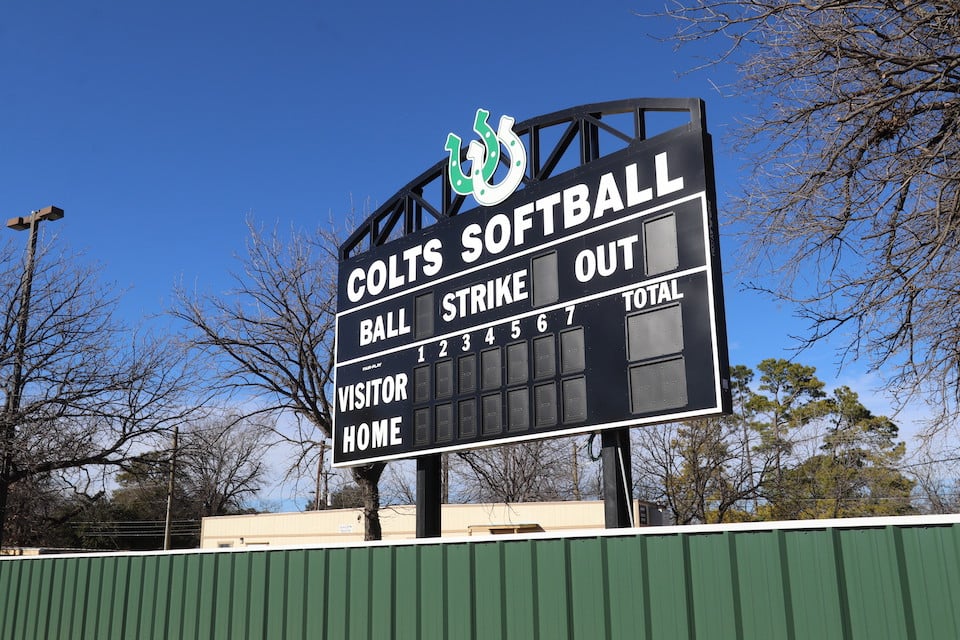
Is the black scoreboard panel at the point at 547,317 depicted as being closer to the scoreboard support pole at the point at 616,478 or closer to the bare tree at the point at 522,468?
the scoreboard support pole at the point at 616,478

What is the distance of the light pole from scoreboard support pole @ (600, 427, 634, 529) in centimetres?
1293

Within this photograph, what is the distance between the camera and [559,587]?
689cm

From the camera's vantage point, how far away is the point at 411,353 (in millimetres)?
11281

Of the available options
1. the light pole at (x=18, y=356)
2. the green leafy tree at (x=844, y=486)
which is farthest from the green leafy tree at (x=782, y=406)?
the light pole at (x=18, y=356)

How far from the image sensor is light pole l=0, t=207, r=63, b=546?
55.6ft

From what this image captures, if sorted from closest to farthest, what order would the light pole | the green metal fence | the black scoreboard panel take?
the green metal fence → the black scoreboard panel → the light pole

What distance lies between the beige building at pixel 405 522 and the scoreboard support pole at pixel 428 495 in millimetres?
14558

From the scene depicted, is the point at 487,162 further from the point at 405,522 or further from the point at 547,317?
the point at 405,522

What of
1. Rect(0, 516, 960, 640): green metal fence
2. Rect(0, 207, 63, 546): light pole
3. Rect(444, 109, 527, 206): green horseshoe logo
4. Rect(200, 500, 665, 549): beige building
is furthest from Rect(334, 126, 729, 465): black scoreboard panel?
Rect(200, 500, 665, 549): beige building

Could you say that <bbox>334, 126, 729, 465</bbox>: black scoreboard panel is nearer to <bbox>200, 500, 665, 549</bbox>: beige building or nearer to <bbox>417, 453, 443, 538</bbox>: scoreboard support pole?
<bbox>417, 453, 443, 538</bbox>: scoreboard support pole

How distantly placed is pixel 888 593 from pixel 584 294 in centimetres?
478

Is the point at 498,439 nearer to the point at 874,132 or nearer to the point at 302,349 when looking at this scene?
the point at 874,132

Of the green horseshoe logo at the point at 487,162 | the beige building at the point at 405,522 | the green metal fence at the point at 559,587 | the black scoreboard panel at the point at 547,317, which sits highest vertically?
the green horseshoe logo at the point at 487,162

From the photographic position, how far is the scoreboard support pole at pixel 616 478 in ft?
28.8
